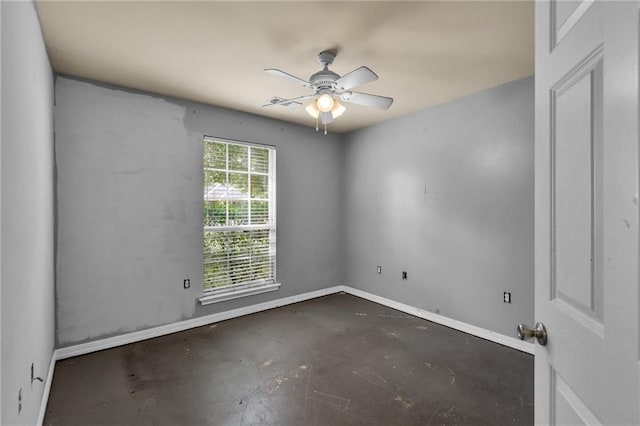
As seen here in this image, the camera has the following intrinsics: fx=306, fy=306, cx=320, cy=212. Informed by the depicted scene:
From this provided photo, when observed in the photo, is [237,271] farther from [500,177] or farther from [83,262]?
[500,177]

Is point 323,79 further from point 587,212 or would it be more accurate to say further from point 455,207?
point 455,207

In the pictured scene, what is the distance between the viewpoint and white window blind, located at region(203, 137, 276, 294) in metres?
3.71

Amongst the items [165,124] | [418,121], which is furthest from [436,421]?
[165,124]

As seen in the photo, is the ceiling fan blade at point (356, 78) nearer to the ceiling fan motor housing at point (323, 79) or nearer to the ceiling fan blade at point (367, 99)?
the ceiling fan motor housing at point (323, 79)

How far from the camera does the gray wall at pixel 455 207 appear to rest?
301 cm

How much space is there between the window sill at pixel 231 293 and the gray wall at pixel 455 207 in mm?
1505

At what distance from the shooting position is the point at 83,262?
2.87 m

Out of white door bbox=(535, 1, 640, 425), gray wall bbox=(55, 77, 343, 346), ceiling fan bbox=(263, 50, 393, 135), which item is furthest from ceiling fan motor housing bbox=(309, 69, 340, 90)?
gray wall bbox=(55, 77, 343, 346)

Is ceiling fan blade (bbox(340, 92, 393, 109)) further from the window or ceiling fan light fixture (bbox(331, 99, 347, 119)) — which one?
the window

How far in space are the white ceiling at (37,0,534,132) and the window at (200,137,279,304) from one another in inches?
36.1

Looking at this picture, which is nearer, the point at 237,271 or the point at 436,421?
the point at 436,421

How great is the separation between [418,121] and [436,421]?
3197 mm

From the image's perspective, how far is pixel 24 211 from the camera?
1.53 meters

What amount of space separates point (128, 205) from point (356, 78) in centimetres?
256
